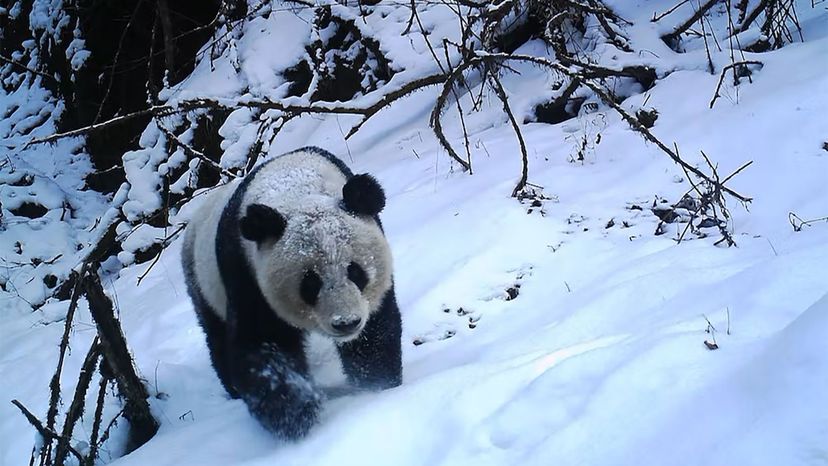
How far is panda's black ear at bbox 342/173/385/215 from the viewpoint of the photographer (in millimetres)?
3209

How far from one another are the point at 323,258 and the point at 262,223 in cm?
33

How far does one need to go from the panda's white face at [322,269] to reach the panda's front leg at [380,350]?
225 millimetres

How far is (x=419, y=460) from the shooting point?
87.5 inches

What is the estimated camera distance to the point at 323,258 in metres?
3.01

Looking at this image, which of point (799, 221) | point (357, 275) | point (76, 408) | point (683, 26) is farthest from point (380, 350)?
point (683, 26)

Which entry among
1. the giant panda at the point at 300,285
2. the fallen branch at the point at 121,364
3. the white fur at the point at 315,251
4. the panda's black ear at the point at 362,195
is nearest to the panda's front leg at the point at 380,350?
the giant panda at the point at 300,285

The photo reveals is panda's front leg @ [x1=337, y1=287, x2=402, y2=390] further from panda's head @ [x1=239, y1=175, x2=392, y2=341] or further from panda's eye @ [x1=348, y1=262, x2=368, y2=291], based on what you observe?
panda's eye @ [x1=348, y1=262, x2=368, y2=291]

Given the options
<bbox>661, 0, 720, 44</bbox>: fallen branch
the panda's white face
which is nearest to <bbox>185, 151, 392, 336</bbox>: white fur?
the panda's white face

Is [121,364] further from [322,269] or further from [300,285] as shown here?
[322,269]

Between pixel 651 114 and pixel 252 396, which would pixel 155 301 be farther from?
pixel 651 114

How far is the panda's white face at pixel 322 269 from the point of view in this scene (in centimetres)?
297

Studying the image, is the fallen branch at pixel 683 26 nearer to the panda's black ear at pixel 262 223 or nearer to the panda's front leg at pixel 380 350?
the panda's front leg at pixel 380 350

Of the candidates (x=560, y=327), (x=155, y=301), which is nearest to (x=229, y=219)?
(x=560, y=327)

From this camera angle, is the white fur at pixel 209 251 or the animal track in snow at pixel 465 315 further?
the animal track in snow at pixel 465 315
